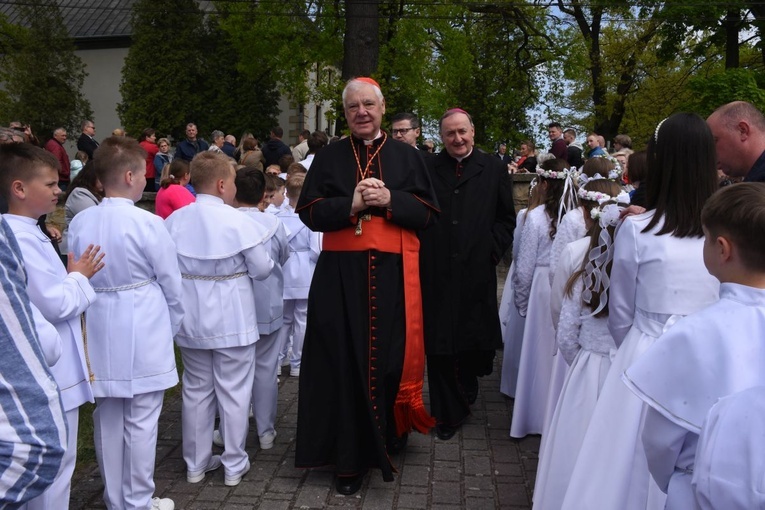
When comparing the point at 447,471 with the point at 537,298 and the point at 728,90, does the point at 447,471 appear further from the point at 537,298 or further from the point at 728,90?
the point at 728,90

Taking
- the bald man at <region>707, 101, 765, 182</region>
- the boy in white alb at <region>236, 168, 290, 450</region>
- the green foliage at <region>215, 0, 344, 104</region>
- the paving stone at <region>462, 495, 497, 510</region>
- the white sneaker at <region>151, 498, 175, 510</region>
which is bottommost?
the paving stone at <region>462, 495, 497, 510</region>

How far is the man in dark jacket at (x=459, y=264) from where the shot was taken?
5.46 metres

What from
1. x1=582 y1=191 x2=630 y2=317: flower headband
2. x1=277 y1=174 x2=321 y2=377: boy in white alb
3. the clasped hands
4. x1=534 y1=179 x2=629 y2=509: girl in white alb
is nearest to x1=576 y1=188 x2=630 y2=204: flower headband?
x1=534 y1=179 x2=629 y2=509: girl in white alb

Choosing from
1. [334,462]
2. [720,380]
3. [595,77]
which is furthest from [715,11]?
[720,380]

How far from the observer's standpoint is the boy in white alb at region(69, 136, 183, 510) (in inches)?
155

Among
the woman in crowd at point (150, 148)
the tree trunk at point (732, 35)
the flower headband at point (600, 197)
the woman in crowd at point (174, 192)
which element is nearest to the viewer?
the flower headband at point (600, 197)

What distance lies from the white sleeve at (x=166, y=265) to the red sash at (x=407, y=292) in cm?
100

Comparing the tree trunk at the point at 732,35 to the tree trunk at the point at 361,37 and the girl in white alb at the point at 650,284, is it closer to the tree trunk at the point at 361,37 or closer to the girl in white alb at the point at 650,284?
the tree trunk at the point at 361,37

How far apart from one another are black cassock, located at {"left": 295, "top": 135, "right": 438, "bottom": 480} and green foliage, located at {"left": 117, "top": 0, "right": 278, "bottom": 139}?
1179 inches

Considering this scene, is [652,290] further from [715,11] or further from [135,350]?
[715,11]

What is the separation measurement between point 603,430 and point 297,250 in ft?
13.4

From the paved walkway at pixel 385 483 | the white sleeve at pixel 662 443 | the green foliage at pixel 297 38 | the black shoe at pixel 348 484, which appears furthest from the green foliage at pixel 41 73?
the white sleeve at pixel 662 443

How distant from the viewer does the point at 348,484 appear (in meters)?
4.57

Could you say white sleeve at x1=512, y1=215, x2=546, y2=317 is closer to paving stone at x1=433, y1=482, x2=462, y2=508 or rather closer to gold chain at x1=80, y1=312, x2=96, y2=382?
paving stone at x1=433, y1=482, x2=462, y2=508
